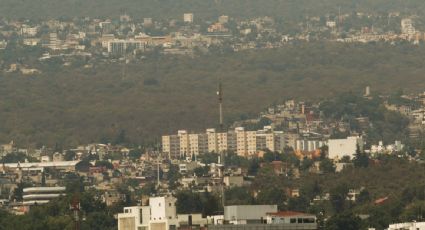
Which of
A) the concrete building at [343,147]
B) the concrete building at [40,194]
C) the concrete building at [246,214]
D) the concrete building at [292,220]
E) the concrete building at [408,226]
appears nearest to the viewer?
the concrete building at [292,220]

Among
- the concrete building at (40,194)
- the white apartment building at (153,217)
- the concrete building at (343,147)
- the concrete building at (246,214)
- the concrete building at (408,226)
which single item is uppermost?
the concrete building at (246,214)

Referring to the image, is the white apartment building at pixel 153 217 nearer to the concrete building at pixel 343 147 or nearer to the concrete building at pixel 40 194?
the concrete building at pixel 40 194

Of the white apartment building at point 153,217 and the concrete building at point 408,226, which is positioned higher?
the white apartment building at point 153,217

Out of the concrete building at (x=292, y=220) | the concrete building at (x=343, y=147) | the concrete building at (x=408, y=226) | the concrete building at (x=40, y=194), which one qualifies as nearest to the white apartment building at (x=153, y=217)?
the concrete building at (x=292, y=220)

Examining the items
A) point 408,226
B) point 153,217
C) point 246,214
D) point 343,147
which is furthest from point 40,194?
point 246,214

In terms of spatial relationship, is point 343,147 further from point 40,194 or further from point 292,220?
point 292,220
